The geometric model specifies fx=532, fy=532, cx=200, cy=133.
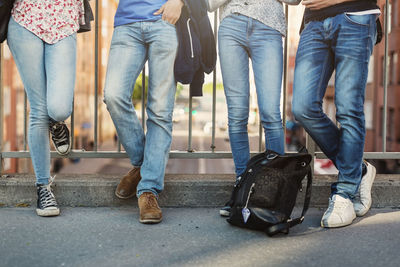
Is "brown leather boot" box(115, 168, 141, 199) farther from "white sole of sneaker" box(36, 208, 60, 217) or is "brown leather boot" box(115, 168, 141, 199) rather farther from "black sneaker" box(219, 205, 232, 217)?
"black sneaker" box(219, 205, 232, 217)

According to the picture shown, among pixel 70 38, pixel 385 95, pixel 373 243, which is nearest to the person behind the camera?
pixel 373 243

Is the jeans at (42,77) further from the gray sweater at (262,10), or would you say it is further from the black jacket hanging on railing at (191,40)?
the gray sweater at (262,10)

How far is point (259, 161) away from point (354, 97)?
59 cm

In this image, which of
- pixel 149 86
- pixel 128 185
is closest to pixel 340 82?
pixel 149 86

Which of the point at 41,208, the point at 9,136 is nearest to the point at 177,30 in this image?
the point at 41,208

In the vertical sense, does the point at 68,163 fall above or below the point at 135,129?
below

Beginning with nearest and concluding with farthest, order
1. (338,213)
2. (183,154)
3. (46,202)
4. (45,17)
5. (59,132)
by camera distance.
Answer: (338,213) < (45,17) < (46,202) < (59,132) < (183,154)

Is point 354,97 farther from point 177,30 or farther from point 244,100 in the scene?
point 177,30

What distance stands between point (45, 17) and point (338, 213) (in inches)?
72.4

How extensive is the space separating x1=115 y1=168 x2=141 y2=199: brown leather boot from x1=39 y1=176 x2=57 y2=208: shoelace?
374mm

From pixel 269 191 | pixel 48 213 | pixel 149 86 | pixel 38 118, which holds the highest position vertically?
pixel 149 86

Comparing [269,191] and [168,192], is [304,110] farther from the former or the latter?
[168,192]

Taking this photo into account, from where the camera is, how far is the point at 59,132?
122 inches

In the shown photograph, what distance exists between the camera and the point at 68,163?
3900 centimetres
